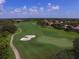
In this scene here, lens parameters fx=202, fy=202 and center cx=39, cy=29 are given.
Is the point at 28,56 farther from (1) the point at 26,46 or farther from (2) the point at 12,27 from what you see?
(2) the point at 12,27

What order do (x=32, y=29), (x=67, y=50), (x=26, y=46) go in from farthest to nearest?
1. (x=32, y=29)
2. (x=26, y=46)
3. (x=67, y=50)

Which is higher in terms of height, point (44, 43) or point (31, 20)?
point (31, 20)

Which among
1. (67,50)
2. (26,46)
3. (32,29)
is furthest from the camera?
(32,29)

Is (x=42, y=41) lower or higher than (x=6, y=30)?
lower

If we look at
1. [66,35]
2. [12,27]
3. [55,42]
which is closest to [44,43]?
[55,42]

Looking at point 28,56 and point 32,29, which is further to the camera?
point 32,29

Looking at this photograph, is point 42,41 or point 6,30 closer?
point 6,30

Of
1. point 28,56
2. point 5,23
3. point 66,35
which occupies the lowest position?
point 28,56
